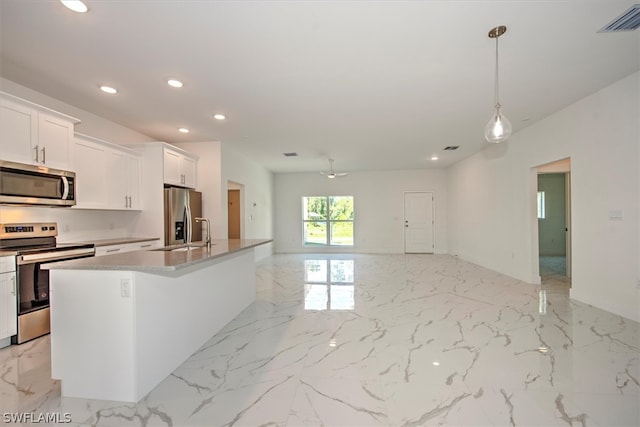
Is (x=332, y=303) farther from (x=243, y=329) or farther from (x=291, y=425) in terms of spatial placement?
(x=291, y=425)

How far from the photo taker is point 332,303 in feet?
13.4

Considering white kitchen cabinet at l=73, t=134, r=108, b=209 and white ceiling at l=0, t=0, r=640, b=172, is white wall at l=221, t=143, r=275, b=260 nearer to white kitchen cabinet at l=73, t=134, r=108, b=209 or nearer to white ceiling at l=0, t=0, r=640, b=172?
white ceiling at l=0, t=0, r=640, b=172

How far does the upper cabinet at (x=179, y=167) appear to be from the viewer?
4781mm

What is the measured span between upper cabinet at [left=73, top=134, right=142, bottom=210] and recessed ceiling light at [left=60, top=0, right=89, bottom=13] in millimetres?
2088

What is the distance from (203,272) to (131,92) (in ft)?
7.52

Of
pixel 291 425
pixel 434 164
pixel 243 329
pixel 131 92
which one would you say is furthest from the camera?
pixel 434 164

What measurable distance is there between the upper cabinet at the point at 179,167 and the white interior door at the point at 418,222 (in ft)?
20.9

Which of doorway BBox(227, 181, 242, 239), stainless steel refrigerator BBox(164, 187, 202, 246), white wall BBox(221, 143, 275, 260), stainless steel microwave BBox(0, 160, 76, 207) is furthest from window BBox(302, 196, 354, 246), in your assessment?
stainless steel microwave BBox(0, 160, 76, 207)

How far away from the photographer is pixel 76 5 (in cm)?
200

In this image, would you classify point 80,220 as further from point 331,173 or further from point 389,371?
point 331,173

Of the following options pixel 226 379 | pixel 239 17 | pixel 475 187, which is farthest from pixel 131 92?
pixel 475 187

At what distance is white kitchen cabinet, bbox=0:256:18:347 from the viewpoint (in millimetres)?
2666

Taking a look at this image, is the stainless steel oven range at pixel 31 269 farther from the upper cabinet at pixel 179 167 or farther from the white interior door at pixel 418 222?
the white interior door at pixel 418 222

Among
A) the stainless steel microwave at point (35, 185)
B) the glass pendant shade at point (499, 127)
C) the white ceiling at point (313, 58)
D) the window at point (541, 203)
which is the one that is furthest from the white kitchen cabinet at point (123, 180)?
the window at point (541, 203)
